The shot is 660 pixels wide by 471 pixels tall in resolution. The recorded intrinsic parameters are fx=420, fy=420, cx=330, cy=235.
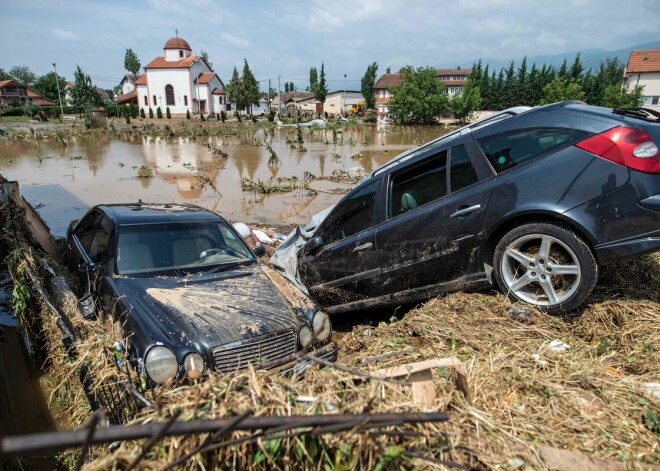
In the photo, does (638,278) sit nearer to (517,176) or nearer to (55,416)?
(517,176)

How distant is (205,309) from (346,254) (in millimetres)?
1772

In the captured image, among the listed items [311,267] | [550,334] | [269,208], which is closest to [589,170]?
[550,334]

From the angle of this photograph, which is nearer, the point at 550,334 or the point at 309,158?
the point at 550,334

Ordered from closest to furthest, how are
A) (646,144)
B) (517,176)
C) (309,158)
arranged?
(646,144)
(517,176)
(309,158)

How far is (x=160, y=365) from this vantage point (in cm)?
336

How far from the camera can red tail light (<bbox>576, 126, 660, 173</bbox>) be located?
341 cm

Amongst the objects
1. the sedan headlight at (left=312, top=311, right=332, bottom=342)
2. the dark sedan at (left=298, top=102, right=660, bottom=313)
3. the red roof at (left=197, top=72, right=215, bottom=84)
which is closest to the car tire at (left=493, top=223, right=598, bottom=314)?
the dark sedan at (left=298, top=102, right=660, bottom=313)

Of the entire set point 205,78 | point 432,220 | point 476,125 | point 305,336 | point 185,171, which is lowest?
point 185,171

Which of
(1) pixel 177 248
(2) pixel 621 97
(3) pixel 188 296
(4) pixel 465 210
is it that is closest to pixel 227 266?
(1) pixel 177 248

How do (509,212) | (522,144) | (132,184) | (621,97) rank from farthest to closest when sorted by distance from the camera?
1. (621,97)
2. (132,184)
3. (522,144)
4. (509,212)

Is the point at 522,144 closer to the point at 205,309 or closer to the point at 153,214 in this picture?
the point at 205,309

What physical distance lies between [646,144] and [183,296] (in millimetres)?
4311

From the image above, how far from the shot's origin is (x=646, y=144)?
11.3ft

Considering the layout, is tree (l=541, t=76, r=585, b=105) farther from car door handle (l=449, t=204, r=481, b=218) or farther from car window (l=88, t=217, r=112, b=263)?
car window (l=88, t=217, r=112, b=263)
